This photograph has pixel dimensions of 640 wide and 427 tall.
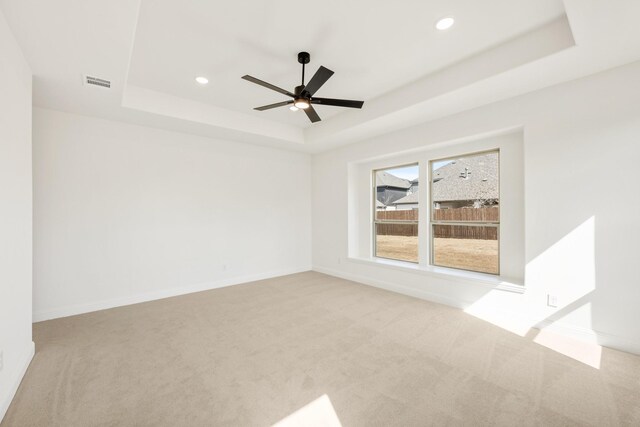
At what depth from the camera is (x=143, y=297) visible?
4086mm

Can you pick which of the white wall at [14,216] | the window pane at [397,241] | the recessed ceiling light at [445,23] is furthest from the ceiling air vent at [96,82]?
the window pane at [397,241]

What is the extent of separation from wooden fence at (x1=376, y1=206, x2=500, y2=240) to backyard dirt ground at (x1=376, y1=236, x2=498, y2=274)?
0.08 meters

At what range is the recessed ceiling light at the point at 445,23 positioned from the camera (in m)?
2.30

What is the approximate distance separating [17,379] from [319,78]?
345cm

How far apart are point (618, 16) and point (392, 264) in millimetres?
3670

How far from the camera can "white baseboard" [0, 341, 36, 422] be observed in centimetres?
178

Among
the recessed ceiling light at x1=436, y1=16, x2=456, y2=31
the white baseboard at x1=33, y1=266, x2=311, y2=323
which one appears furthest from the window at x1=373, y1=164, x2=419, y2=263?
the recessed ceiling light at x1=436, y1=16, x2=456, y2=31

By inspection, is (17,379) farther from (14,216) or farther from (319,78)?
(319,78)

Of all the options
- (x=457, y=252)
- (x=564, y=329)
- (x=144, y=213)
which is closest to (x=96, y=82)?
(x=144, y=213)

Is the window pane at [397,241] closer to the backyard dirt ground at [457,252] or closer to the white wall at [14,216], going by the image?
the backyard dirt ground at [457,252]

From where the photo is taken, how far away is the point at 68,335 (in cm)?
293

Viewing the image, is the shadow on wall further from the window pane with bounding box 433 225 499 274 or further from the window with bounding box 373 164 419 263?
the window with bounding box 373 164 419 263

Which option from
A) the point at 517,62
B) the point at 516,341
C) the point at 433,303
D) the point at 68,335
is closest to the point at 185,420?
the point at 68,335

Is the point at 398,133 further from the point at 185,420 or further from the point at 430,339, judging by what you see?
the point at 185,420
